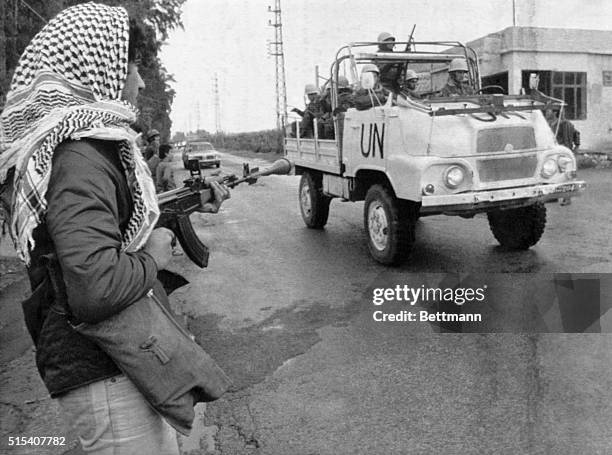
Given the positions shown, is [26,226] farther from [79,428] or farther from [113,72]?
[79,428]

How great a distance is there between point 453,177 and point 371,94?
1512 millimetres

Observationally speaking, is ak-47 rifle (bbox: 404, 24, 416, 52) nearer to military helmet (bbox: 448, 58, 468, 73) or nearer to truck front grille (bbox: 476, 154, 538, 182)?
military helmet (bbox: 448, 58, 468, 73)

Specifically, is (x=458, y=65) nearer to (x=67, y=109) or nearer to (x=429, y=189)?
(x=429, y=189)

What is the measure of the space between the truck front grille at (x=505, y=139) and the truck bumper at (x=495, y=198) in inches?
16.6

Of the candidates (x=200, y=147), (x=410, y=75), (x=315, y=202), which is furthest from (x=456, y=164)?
(x=200, y=147)

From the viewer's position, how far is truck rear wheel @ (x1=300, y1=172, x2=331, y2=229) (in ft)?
29.8

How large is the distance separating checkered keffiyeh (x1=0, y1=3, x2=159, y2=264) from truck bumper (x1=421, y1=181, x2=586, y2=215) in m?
4.35

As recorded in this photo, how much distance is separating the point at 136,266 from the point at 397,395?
242 centimetres

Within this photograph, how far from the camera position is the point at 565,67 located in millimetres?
19594

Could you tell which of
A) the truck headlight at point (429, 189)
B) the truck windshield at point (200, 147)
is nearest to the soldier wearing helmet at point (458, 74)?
the truck headlight at point (429, 189)

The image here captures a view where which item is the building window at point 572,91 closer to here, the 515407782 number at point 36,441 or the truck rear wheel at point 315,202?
the truck rear wheel at point 315,202

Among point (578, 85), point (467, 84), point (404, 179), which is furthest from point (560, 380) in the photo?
point (578, 85)

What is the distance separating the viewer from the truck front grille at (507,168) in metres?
5.92

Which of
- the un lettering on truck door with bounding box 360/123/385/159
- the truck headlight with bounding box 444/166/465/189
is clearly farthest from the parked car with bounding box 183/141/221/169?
the truck headlight with bounding box 444/166/465/189
